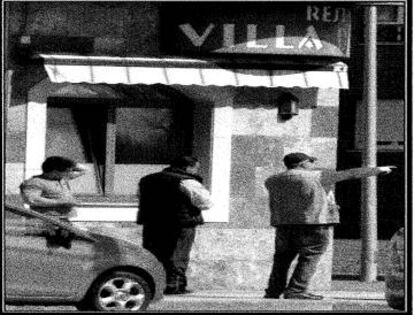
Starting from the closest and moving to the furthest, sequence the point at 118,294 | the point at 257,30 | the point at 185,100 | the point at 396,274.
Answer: the point at 118,294 → the point at 396,274 → the point at 257,30 → the point at 185,100

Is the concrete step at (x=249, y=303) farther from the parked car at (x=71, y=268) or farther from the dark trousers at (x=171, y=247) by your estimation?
the parked car at (x=71, y=268)

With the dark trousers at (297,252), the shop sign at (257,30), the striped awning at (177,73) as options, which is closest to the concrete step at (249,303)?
the dark trousers at (297,252)

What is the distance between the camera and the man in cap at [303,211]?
662 inches

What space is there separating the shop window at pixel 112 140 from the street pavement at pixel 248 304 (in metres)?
1.62

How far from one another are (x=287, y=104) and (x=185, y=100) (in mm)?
1163

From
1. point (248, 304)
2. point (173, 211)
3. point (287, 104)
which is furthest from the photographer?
point (287, 104)

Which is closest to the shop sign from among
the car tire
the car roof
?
the car tire

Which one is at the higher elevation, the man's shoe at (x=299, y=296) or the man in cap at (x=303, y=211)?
the man in cap at (x=303, y=211)

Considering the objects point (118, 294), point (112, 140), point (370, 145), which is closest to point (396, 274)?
point (118, 294)

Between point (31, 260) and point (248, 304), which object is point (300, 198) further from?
point (31, 260)

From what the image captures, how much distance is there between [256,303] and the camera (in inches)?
669

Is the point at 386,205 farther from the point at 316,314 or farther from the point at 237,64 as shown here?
the point at 316,314

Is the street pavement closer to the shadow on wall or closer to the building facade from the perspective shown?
the building facade

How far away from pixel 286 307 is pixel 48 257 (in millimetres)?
2903
